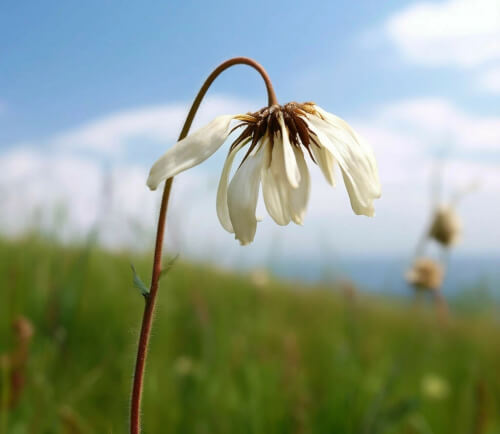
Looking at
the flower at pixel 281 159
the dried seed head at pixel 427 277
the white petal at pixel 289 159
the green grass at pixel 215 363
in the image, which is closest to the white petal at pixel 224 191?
the flower at pixel 281 159

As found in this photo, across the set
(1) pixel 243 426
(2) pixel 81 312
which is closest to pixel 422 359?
(1) pixel 243 426

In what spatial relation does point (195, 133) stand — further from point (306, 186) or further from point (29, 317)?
point (29, 317)

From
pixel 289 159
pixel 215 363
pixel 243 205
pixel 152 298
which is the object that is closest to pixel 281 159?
pixel 289 159

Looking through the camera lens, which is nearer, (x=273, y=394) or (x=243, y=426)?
(x=243, y=426)

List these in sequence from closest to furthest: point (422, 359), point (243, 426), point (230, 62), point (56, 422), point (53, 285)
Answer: point (230, 62), point (56, 422), point (243, 426), point (53, 285), point (422, 359)

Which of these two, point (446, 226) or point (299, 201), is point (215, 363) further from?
point (299, 201)

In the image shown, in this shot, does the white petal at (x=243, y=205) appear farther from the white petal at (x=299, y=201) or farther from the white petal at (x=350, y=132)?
the white petal at (x=350, y=132)
